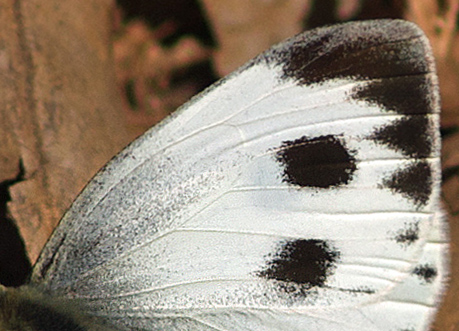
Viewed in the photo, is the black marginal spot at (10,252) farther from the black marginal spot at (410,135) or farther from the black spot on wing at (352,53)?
the black marginal spot at (410,135)

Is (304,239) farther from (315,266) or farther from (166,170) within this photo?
(166,170)

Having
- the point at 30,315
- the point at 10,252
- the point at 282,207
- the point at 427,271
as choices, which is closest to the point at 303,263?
the point at 282,207

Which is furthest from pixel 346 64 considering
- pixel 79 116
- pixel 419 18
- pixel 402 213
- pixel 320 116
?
pixel 419 18

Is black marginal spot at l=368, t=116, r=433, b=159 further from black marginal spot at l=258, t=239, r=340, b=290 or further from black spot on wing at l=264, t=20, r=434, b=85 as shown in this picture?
black marginal spot at l=258, t=239, r=340, b=290

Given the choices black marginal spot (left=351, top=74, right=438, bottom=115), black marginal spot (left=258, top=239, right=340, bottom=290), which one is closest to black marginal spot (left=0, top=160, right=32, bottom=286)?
black marginal spot (left=258, top=239, right=340, bottom=290)

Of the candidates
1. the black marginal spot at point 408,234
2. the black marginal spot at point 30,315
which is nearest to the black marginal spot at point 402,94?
the black marginal spot at point 408,234

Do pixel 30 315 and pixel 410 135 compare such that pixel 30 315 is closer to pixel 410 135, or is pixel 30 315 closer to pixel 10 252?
pixel 10 252
